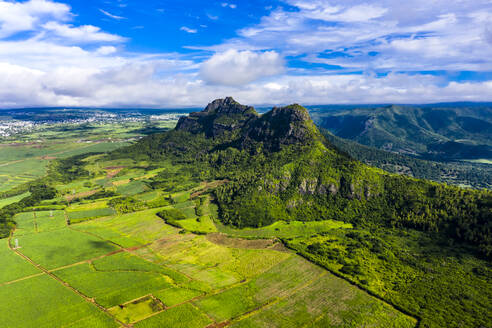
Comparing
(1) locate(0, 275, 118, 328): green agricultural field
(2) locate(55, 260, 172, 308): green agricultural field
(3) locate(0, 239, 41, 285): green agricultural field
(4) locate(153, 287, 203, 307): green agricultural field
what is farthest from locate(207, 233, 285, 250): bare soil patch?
(3) locate(0, 239, 41, 285): green agricultural field

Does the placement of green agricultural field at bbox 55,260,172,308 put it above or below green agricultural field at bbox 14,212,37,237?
below

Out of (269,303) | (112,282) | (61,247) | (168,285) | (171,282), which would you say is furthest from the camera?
(61,247)

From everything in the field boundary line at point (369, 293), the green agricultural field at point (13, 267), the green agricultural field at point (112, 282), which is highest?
the green agricultural field at point (13, 267)

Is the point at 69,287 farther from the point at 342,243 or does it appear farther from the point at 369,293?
the point at 342,243

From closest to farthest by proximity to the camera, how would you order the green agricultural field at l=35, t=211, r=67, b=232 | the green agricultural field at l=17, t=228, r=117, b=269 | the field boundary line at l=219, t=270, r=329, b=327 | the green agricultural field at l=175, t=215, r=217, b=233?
the field boundary line at l=219, t=270, r=329, b=327, the green agricultural field at l=17, t=228, r=117, b=269, the green agricultural field at l=35, t=211, r=67, b=232, the green agricultural field at l=175, t=215, r=217, b=233

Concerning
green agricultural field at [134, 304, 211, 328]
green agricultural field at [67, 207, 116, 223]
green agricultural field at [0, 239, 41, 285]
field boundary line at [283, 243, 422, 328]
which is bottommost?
field boundary line at [283, 243, 422, 328]

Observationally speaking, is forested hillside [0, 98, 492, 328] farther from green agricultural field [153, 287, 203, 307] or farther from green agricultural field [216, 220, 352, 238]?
green agricultural field [153, 287, 203, 307]

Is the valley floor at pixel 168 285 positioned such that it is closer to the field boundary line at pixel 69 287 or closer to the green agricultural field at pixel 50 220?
the field boundary line at pixel 69 287

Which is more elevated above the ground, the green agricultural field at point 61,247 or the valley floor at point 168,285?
the green agricultural field at point 61,247

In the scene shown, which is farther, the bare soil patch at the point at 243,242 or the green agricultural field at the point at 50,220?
the green agricultural field at the point at 50,220

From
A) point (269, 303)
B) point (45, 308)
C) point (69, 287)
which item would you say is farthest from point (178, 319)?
point (69, 287)

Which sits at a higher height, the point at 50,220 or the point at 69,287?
the point at 50,220

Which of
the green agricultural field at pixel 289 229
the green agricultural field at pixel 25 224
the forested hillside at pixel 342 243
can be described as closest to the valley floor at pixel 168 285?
the forested hillside at pixel 342 243
